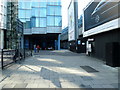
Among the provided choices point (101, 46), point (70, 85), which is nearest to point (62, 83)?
point (70, 85)

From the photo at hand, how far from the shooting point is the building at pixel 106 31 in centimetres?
1005

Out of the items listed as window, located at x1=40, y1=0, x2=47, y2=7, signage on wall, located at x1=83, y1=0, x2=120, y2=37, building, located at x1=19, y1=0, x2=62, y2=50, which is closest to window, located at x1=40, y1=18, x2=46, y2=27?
building, located at x1=19, y1=0, x2=62, y2=50

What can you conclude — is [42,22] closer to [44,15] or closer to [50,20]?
[44,15]

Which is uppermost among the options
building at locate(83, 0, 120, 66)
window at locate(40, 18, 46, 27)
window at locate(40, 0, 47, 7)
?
window at locate(40, 0, 47, 7)

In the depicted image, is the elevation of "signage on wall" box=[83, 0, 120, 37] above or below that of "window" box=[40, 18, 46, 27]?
below

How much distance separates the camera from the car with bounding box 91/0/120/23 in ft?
35.2

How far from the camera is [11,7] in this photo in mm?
46031

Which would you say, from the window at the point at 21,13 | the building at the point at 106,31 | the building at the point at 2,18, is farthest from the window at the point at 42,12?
the building at the point at 106,31

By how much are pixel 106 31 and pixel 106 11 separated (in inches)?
68.5

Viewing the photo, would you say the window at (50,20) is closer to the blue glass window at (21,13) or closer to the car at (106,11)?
the blue glass window at (21,13)

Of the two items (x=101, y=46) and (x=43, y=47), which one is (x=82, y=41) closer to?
(x=101, y=46)

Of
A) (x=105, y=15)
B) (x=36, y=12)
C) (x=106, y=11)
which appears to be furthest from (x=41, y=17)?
(x=106, y=11)

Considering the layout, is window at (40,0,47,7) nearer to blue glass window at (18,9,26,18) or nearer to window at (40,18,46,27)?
window at (40,18,46,27)

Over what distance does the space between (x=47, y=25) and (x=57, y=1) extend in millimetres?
7255
